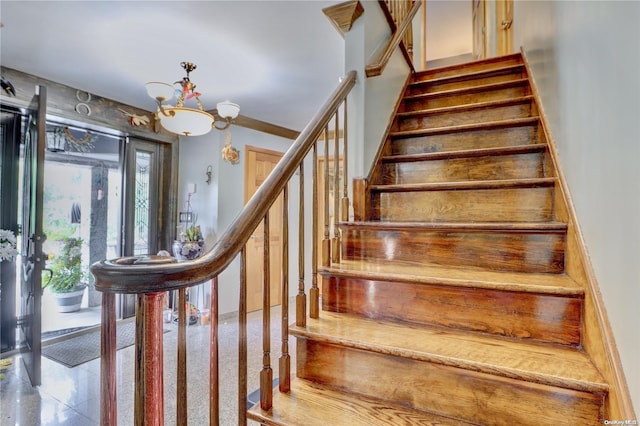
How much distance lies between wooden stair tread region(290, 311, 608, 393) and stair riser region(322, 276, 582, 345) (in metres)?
0.04

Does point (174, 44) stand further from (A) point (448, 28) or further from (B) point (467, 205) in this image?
(A) point (448, 28)

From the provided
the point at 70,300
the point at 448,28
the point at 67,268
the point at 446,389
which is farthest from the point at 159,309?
the point at 448,28

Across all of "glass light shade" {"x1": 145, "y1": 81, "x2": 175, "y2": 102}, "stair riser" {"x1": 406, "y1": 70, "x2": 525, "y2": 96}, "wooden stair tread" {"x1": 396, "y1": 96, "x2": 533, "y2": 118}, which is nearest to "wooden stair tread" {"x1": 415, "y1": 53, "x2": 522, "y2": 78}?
"stair riser" {"x1": 406, "y1": 70, "x2": 525, "y2": 96}

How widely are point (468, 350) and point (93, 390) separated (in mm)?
2491

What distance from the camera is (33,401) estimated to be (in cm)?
217

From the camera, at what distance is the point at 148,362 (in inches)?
28.7

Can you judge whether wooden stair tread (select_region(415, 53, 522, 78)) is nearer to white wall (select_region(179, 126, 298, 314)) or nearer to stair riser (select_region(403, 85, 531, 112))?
stair riser (select_region(403, 85, 531, 112))

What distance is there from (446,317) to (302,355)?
1.90ft

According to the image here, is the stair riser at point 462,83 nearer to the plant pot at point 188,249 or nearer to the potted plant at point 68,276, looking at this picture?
the plant pot at point 188,249

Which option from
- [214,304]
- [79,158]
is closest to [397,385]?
[214,304]

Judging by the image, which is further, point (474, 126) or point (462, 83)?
point (462, 83)

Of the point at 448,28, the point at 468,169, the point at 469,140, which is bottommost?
the point at 468,169

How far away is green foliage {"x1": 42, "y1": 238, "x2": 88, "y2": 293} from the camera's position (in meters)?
3.41

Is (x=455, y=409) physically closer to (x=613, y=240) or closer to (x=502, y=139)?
(x=613, y=240)
